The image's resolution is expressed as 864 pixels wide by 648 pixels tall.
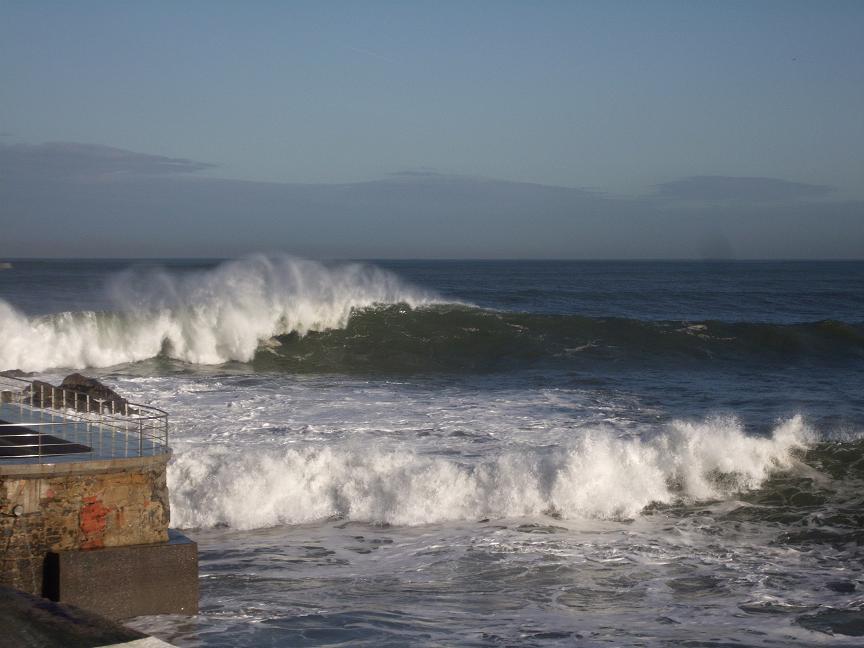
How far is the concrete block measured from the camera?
720cm

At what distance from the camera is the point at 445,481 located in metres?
11.6

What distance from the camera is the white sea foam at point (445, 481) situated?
36.8ft

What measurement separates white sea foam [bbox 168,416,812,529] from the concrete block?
3.23 meters

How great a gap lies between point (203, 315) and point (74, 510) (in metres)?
18.7

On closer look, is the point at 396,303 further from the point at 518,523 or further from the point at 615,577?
the point at 615,577

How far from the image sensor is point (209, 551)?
9.67 metres

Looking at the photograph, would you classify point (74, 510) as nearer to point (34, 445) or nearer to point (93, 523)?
point (93, 523)

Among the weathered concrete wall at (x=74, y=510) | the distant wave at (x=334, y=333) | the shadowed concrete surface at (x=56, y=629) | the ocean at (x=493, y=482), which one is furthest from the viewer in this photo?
the distant wave at (x=334, y=333)

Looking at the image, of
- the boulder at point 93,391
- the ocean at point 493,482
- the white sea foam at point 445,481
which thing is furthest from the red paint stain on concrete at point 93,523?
the boulder at point 93,391

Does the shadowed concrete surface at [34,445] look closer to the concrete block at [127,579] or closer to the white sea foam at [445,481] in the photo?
the concrete block at [127,579]

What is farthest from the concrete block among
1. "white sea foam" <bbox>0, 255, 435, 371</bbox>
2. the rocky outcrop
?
"white sea foam" <bbox>0, 255, 435, 371</bbox>

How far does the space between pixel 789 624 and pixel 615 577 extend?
5.46 feet

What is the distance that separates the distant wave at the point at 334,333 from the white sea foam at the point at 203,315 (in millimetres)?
38

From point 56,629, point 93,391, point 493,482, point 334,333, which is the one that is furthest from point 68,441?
point 334,333
